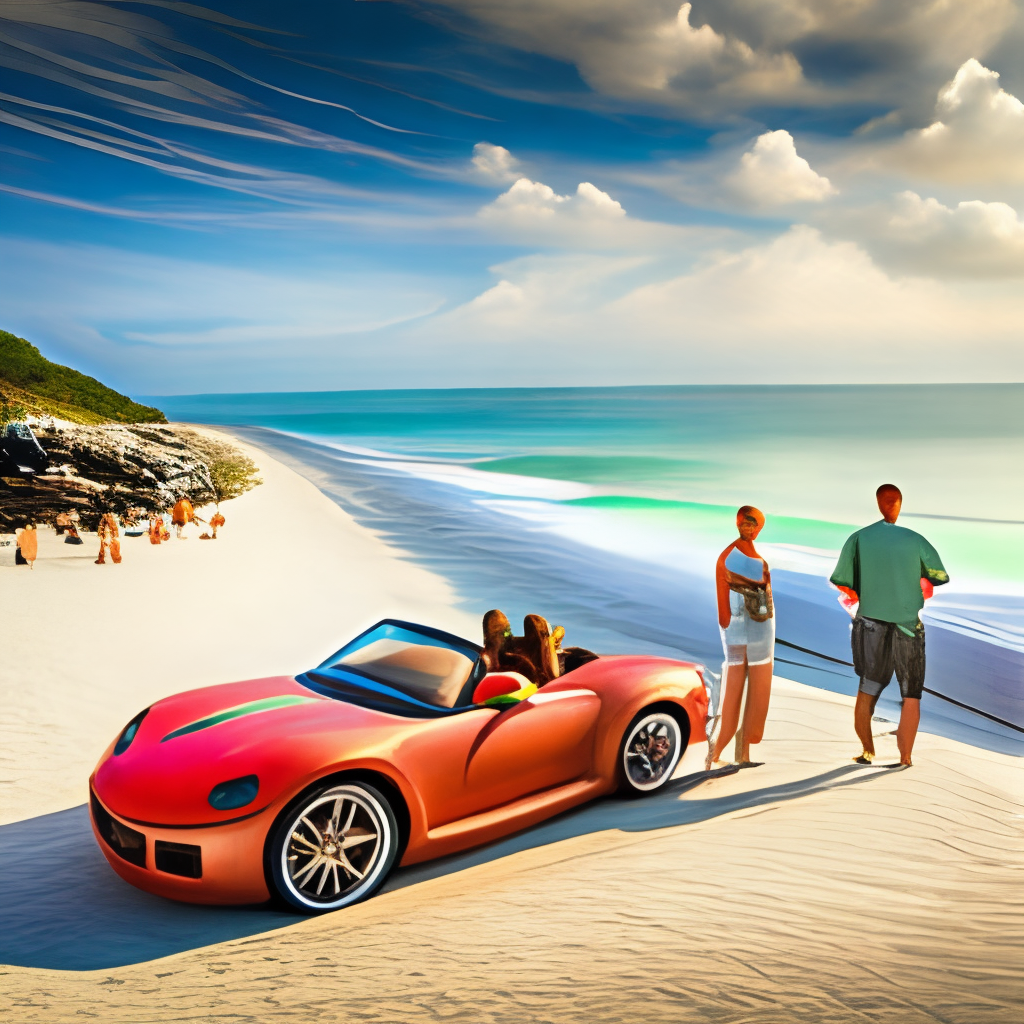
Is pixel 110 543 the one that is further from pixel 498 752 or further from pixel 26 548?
pixel 498 752

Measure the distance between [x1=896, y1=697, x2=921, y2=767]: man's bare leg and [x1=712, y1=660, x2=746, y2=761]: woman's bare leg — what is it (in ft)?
3.51

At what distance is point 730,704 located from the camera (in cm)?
565

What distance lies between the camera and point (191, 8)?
31.3 meters

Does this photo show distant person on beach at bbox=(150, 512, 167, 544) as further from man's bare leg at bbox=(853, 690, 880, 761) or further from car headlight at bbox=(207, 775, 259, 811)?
man's bare leg at bbox=(853, 690, 880, 761)

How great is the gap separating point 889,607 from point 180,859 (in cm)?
452

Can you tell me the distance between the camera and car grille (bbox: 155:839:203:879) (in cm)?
366

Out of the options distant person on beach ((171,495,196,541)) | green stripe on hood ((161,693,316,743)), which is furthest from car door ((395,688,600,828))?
distant person on beach ((171,495,196,541))

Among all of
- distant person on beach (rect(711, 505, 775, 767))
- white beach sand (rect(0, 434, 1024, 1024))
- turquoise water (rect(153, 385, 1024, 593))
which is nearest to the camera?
white beach sand (rect(0, 434, 1024, 1024))

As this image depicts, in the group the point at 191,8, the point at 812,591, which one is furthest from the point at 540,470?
the point at 812,591

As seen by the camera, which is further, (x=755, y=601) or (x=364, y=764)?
(x=755, y=601)

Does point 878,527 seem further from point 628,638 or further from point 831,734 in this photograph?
point 628,638

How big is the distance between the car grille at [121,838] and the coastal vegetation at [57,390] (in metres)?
21.4

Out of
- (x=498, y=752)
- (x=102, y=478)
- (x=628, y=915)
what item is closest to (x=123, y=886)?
(x=498, y=752)

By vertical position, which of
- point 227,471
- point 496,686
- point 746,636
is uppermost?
point 227,471
